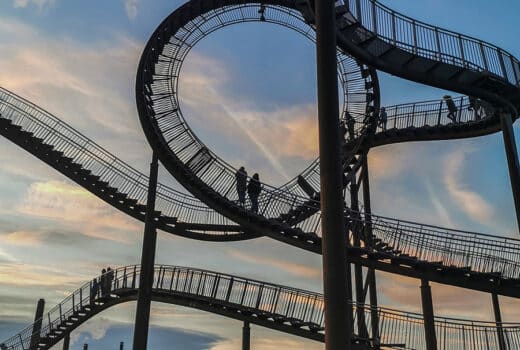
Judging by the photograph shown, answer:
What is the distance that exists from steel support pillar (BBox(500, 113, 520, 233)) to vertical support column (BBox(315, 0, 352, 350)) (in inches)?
373

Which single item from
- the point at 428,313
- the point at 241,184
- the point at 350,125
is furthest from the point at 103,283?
the point at 428,313

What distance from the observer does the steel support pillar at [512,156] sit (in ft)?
52.7

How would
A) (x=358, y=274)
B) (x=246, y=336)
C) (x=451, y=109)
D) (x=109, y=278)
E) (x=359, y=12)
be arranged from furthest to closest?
(x=451, y=109) → (x=109, y=278) → (x=358, y=274) → (x=246, y=336) → (x=359, y=12)

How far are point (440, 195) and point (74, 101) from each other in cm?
1449

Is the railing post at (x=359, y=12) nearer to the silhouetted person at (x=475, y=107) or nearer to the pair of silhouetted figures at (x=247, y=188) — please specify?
the pair of silhouetted figures at (x=247, y=188)

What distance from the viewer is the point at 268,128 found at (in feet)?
68.4

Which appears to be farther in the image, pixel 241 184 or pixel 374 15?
pixel 241 184

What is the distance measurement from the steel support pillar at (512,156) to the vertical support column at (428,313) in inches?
168

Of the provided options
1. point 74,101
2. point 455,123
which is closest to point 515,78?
point 455,123

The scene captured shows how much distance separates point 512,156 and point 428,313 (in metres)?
6.24

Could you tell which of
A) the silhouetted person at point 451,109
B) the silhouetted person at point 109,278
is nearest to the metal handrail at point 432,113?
the silhouetted person at point 451,109

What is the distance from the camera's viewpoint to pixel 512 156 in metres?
16.7

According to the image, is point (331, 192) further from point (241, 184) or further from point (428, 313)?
point (241, 184)

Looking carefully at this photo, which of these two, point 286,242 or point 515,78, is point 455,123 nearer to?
point 515,78
